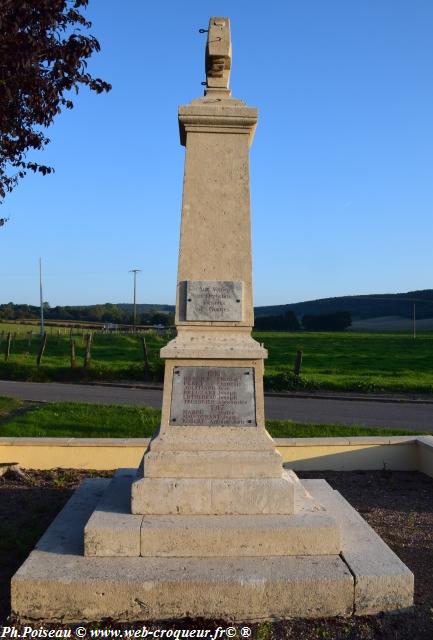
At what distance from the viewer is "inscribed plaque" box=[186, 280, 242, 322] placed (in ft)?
16.4

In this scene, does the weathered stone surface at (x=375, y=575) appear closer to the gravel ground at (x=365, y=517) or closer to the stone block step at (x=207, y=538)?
the gravel ground at (x=365, y=517)

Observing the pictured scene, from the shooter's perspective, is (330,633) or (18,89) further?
(18,89)

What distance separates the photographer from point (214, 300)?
197 inches


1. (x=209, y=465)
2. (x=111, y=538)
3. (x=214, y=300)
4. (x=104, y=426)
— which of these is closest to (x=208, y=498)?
(x=209, y=465)

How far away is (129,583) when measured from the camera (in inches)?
150

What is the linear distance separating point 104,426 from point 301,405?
6.32m

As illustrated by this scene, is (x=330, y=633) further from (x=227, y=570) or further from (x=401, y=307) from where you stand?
(x=401, y=307)

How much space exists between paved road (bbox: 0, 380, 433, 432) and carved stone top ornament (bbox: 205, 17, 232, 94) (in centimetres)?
813

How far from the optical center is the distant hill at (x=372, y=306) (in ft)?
291

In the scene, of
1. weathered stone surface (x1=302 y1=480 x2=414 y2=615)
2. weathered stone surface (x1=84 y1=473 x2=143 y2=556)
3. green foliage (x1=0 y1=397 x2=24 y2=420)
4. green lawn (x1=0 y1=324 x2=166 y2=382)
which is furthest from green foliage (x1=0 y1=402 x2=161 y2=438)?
green lawn (x1=0 y1=324 x2=166 y2=382)

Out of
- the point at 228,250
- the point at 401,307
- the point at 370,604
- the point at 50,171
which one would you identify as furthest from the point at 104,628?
the point at 401,307

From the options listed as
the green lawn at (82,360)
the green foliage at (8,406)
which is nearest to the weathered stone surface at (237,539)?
the green foliage at (8,406)

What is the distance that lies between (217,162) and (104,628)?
339cm

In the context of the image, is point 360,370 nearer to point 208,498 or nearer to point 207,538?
point 208,498
